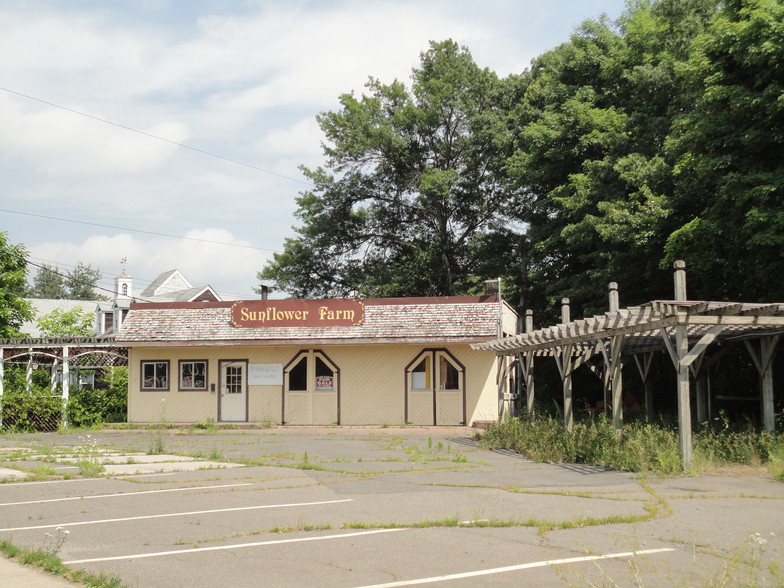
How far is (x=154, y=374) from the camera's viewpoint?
27.9 metres

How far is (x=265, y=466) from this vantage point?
14992mm

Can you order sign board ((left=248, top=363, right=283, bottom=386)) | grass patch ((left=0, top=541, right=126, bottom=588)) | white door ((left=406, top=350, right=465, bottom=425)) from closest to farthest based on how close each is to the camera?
1. grass patch ((left=0, top=541, right=126, bottom=588))
2. white door ((left=406, top=350, right=465, bottom=425))
3. sign board ((left=248, top=363, right=283, bottom=386))

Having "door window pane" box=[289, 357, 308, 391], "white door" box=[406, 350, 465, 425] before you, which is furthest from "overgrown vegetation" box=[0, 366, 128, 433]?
"white door" box=[406, 350, 465, 425]

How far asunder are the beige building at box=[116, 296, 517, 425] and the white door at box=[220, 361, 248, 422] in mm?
35

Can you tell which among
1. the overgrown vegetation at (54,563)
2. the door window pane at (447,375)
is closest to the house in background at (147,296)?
the door window pane at (447,375)

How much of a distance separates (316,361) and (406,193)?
20.8m

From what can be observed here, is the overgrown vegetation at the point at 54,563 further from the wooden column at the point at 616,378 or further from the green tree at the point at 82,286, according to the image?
the green tree at the point at 82,286

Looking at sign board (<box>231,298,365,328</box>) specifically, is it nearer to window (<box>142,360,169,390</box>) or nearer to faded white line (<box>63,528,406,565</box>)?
window (<box>142,360,169,390</box>)

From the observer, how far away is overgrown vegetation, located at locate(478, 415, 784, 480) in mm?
12664

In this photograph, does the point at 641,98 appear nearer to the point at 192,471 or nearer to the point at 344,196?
the point at 344,196

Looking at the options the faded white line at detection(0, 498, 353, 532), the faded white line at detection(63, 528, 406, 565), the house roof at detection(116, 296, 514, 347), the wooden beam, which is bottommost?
the faded white line at detection(0, 498, 353, 532)

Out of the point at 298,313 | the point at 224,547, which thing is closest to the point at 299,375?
the point at 298,313

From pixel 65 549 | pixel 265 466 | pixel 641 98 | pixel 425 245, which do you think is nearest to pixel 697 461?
pixel 265 466

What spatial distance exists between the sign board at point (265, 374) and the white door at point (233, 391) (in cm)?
28
